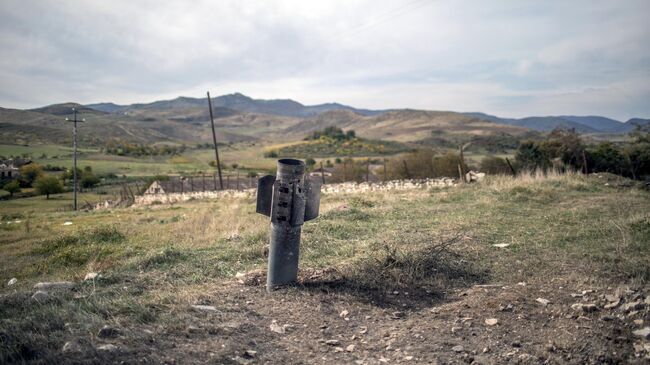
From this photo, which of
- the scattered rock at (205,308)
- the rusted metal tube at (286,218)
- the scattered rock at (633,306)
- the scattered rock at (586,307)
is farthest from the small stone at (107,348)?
the scattered rock at (633,306)

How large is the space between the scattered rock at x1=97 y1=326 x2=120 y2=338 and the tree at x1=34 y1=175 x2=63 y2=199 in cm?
2623

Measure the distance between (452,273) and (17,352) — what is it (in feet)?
15.7

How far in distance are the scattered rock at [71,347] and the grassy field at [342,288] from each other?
3 centimetres

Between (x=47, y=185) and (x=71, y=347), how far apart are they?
29045 millimetres

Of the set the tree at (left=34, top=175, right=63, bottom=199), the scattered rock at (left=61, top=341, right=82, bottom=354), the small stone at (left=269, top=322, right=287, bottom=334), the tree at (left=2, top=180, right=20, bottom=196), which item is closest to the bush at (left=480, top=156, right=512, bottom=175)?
the small stone at (left=269, top=322, right=287, bottom=334)

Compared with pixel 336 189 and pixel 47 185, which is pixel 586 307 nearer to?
pixel 336 189

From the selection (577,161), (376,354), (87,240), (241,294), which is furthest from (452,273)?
(577,161)

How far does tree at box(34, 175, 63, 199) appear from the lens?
2566cm

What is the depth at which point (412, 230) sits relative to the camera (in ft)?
27.7

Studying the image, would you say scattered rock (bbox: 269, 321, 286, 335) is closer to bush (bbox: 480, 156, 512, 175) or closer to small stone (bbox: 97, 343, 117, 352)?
small stone (bbox: 97, 343, 117, 352)

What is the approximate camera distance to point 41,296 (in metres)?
4.37

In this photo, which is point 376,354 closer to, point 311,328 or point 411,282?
point 311,328

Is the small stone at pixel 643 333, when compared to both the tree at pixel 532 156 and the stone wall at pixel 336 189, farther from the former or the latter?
the tree at pixel 532 156

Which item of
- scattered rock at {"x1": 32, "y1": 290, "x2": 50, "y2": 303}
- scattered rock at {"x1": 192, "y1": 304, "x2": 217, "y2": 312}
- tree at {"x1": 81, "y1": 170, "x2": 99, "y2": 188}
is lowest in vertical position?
tree at {"x1": 81, "y1": 170, "x2": 99, "y2": 188}
